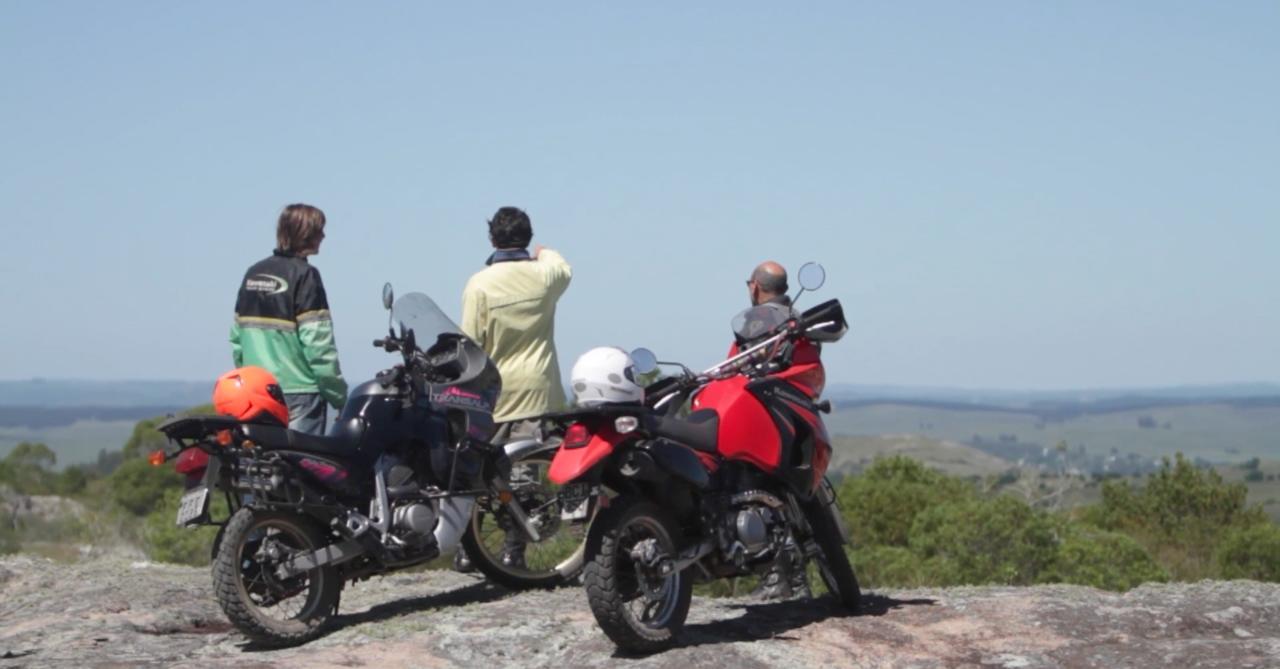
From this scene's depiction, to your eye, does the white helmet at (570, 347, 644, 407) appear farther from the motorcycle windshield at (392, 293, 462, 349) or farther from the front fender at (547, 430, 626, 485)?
the motorcycle windshield at (392, 293, 462, 349)

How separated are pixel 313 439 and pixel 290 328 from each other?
83 centimetres

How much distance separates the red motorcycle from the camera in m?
7.37

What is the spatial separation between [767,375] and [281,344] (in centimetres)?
251

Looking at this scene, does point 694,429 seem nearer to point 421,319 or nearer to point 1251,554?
point 421,319

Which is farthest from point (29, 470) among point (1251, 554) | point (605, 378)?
point (605, 378)

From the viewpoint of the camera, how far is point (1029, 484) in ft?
118

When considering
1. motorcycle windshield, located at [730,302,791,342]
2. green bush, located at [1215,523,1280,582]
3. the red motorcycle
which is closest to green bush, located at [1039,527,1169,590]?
green bush, located at [1215,523,1280,582]

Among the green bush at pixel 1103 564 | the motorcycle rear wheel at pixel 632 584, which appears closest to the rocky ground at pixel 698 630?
the motorcycle rear wheel at pixel 632 584

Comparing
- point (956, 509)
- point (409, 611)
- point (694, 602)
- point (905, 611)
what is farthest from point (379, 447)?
point (956, 509)

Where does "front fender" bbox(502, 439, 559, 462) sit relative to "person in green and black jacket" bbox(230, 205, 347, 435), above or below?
below

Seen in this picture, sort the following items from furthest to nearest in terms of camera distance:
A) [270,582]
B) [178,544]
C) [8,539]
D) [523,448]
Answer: [8,539]
[178,544]
[523,448]
[270,582]

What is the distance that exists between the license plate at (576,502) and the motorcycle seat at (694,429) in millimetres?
453

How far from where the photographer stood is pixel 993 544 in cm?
2120

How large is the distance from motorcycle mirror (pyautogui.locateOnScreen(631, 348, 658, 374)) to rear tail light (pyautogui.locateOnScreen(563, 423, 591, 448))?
40cm
